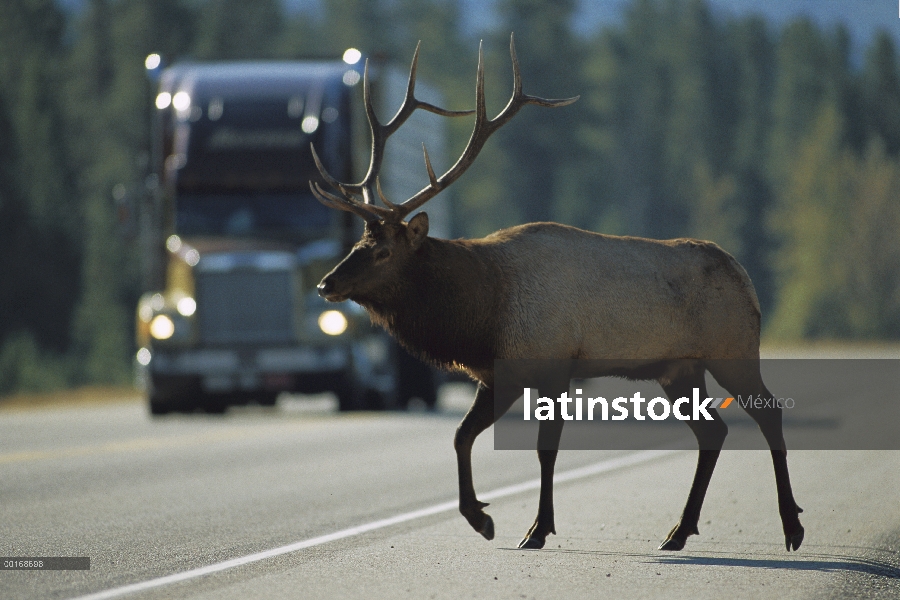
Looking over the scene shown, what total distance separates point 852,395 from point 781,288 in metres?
64.8

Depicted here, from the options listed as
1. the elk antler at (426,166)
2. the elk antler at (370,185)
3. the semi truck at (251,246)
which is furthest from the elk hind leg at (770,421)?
the semi truck at (251,246)

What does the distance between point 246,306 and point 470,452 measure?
1267 centimetres

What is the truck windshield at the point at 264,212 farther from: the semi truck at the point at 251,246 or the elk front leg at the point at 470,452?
the elk front leg at the point at 470,452

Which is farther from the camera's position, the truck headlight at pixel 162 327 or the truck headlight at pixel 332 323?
the truck headlight at pixel 332 323

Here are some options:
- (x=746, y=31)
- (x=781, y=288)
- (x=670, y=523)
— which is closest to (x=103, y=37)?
(x=781, y=288)

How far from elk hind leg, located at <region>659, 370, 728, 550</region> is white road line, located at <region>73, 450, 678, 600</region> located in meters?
1.96

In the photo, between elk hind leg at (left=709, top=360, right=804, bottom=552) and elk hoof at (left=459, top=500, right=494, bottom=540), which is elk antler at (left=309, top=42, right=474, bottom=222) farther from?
elk hind leg at (left=709, top=360, right=804, bottom=552)

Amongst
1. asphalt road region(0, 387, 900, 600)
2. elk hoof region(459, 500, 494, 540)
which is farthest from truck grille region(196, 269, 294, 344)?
elk hoof region(459, 500, 494, 540)

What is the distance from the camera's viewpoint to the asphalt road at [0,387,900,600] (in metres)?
7.95

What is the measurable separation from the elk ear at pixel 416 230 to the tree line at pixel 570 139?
35.3 meters

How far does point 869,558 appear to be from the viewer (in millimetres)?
8789

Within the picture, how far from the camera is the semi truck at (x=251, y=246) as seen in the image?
68.9 ft

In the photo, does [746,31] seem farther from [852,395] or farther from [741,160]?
[852,395]

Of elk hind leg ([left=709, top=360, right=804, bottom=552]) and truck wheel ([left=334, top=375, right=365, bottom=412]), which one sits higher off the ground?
elk hind leg ([left=709, top=360, right=804, bottom=552])
